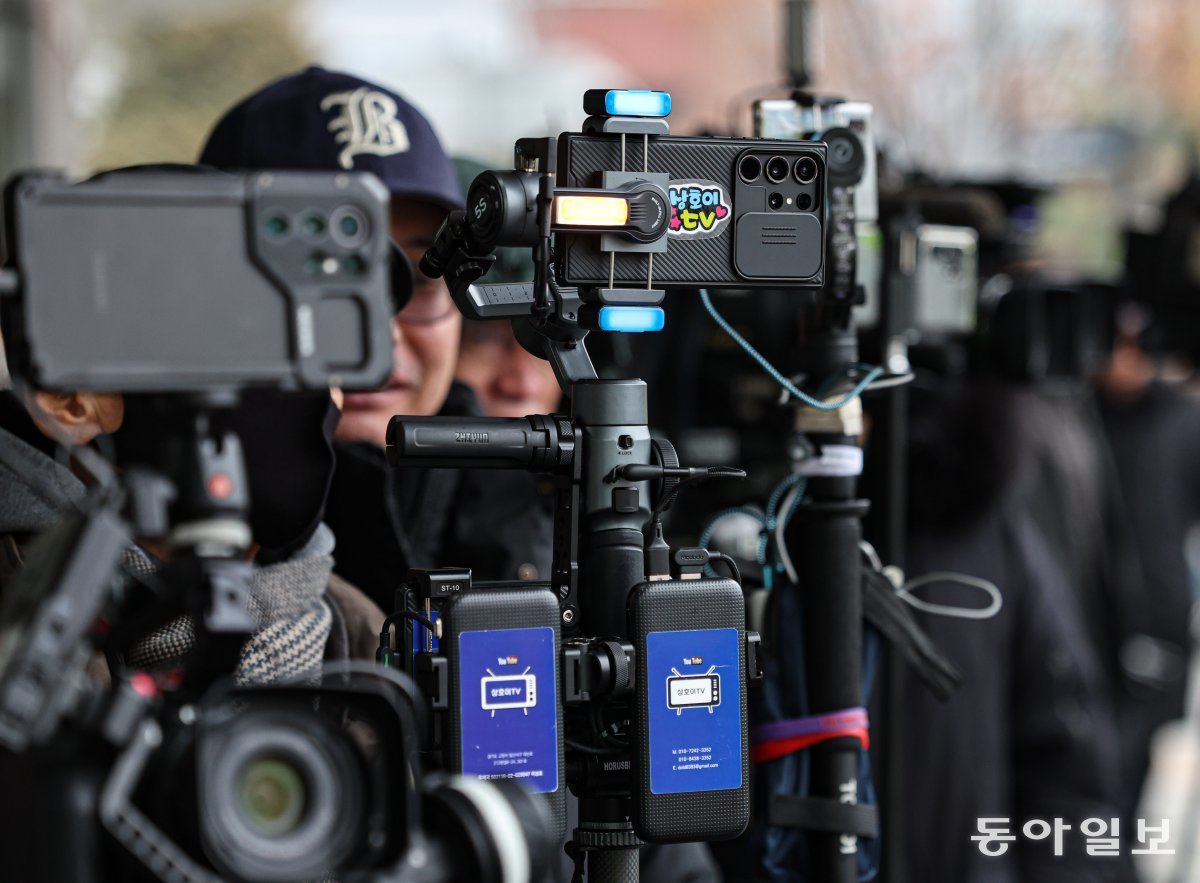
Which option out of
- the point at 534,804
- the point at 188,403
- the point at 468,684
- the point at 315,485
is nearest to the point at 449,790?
the point at 534,804

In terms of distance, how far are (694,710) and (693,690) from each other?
22 millimetres

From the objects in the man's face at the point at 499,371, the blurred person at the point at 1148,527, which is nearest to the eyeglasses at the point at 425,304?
the man's face at the point at 499,371

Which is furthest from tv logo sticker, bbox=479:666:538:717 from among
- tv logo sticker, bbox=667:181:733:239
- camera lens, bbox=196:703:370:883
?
tv logo sticker, bbox=667:181:733:239

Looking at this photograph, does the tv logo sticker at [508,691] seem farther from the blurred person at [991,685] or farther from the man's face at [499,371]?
the blurred person at [991,685]

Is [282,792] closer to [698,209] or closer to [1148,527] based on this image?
[698,209]

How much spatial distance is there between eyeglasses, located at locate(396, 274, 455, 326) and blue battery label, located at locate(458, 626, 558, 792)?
3.60 feet

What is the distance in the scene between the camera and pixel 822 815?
2342 millimetres

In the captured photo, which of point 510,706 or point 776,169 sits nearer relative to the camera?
point 510,706

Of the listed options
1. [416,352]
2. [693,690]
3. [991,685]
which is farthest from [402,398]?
[991,685]

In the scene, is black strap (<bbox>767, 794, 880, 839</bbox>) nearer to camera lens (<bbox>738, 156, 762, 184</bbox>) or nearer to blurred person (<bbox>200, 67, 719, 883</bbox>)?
blurred person (<bbox>200, 67, 719, 883</bbox>)

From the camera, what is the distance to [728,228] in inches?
77.0

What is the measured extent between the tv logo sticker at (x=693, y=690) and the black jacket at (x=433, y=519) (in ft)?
2.57

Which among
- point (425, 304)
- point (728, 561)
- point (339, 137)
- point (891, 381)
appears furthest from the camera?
point (425, 304)

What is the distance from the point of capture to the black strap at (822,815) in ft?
7.67
